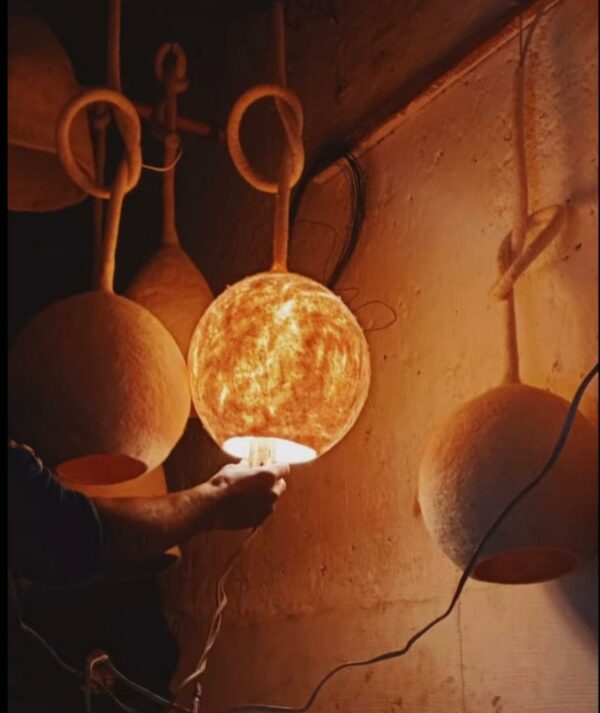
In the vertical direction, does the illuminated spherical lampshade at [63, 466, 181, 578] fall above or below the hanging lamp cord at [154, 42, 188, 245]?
below

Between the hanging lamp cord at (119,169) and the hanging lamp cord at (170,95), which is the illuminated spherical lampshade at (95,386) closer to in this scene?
the hanging lamp cord at (119,169)

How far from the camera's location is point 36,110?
1.39 metres

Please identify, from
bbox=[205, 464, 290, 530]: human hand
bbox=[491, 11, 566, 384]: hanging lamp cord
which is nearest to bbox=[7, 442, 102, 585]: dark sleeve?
bbox=[205, 464, 290, 530]: human hand

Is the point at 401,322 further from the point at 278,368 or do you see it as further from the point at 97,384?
the point at 97,384

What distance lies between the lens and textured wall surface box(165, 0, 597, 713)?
1.12 meters

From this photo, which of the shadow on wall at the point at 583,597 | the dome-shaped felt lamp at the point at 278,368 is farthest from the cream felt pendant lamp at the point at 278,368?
the shadow on wall at the point at 583,597

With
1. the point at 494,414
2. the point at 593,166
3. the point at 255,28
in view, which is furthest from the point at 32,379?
the point at 255,28

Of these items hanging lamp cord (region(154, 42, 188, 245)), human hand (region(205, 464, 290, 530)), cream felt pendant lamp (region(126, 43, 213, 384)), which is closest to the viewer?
human hand (region(205, 464, 290, 530))

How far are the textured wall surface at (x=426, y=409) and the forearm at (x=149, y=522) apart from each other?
10.0 inches

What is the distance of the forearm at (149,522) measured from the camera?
3.86 feet

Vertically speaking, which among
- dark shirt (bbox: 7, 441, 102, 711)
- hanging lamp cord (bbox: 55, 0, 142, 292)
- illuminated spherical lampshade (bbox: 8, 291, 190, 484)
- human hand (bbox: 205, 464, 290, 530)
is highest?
hanging lamp cord (bbox: 55, 0, 142, 292)

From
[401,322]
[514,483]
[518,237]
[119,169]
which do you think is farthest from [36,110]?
[514,483]

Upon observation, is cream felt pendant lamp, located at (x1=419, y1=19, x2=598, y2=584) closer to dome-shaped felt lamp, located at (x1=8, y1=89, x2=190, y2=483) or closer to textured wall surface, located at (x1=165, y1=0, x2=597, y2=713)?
textured wall surface, located at (x1=165, y1=0, x2=597, y2=713)

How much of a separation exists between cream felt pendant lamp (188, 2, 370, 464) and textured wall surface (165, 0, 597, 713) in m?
0.19
